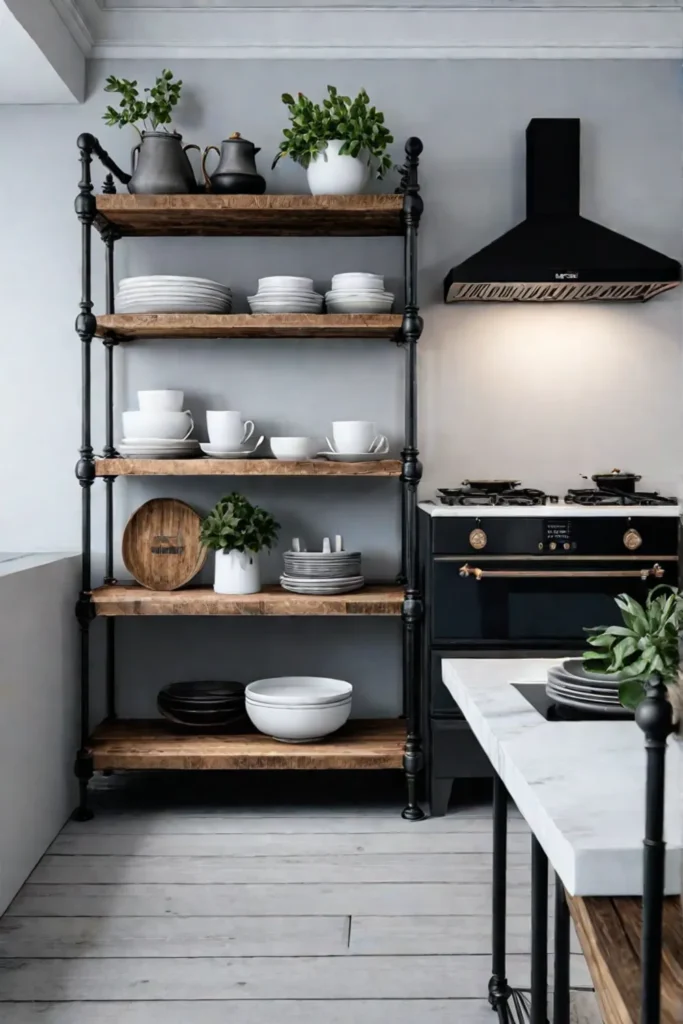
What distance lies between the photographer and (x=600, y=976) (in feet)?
2.84

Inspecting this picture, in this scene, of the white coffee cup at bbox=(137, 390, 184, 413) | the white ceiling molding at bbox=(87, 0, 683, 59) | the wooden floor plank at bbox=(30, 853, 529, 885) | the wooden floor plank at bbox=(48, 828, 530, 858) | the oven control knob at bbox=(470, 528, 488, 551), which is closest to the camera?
the wooden floor plank at bbox=(30, 853, 529, 885)

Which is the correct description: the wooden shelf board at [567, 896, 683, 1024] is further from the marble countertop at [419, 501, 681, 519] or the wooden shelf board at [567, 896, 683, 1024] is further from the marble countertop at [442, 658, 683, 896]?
the marble countertop at [419, 501, 681, 519]

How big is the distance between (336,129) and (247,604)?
153 cm

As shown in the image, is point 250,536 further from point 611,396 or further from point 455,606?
point 611,396

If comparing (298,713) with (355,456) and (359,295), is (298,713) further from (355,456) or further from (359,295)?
(359,295)

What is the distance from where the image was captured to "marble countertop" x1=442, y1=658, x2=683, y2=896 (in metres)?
0.83

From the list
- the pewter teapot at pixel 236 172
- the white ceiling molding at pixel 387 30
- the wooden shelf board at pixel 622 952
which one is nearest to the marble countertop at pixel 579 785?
the wooden shelf board at pixel 622 952

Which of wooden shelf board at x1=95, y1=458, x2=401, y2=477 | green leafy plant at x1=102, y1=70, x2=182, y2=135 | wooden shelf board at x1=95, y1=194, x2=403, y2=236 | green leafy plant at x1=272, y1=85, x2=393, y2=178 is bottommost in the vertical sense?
wooden shelf board at x1=95, y1=458, x2=401, y2=477

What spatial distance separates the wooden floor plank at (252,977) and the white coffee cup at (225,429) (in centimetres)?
159

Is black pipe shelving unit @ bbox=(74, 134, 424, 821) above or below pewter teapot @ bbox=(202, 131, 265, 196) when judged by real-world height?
below

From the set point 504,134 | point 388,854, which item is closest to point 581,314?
point 504,134

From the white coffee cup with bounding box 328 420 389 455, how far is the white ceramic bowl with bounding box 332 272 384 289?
451 mm

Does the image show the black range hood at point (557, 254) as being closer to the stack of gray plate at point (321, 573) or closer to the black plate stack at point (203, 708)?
the stack of gray plate at point (321, 573)

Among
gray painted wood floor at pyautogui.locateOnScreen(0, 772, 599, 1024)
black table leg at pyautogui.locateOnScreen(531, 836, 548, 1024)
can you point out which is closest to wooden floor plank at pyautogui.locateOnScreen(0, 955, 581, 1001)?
gray painted wood floor at pyautogui.locateOnScreen(0, 772, 599, 1024)
